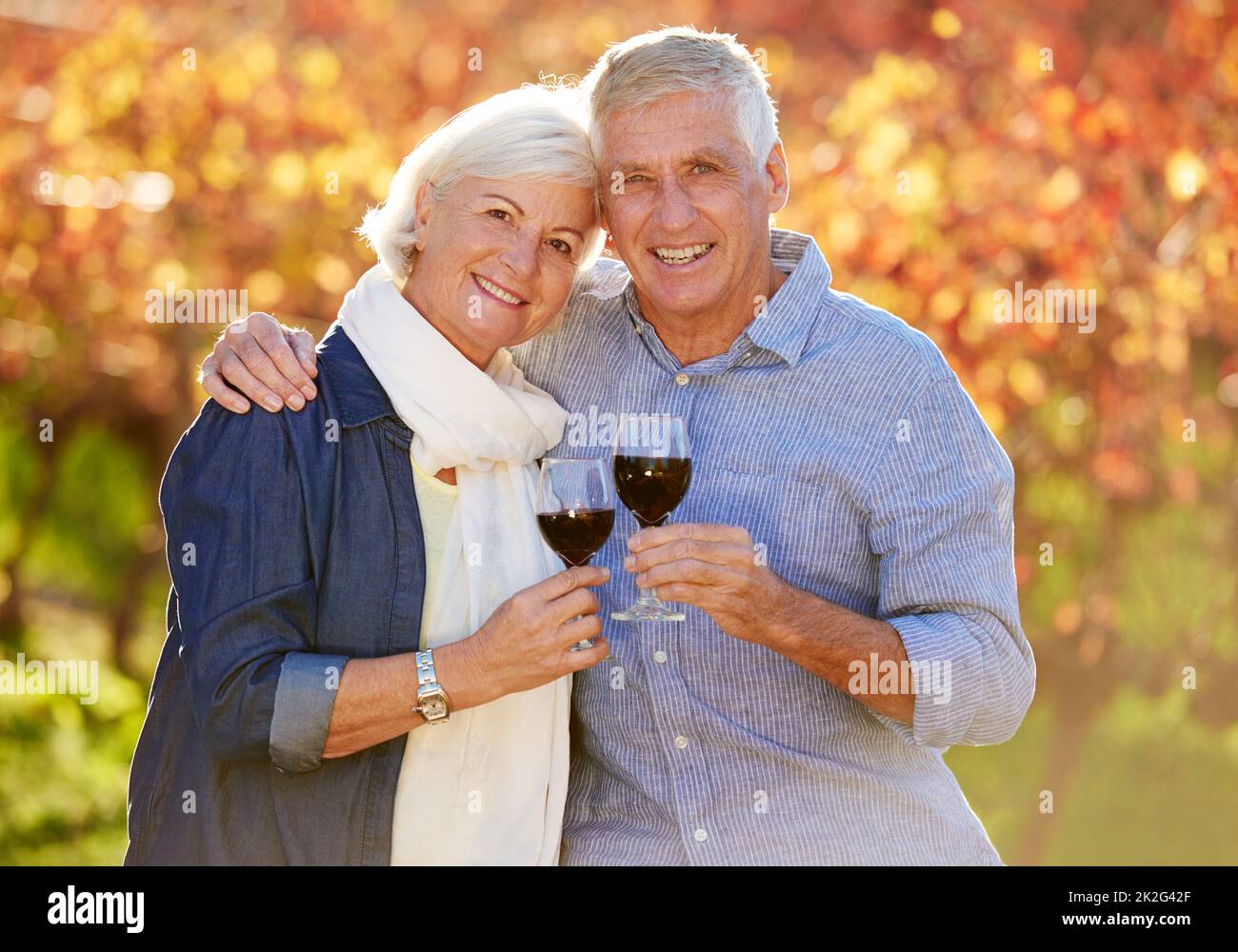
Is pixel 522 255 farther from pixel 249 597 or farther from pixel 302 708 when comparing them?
pixel 302 708

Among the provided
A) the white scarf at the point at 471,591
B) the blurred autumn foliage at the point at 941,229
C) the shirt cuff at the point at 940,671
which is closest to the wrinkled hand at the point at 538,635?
the white scarf at the point at 471,591

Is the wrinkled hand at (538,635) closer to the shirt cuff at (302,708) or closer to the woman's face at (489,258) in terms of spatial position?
the shirt cuff at (302,708)

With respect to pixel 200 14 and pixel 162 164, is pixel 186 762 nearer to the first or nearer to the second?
pixel 162 164

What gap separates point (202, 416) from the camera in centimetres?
281

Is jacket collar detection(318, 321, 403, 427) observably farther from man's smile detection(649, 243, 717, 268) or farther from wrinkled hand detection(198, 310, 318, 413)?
man's smile detection(649, 243, 717, 268)

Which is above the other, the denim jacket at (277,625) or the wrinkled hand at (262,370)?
the wrinkled hand at (262,370)

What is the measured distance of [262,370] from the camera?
2820 millimetres

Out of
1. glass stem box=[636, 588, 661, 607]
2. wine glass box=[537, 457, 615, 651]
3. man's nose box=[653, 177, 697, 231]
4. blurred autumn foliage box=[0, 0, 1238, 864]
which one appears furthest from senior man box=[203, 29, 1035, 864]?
blurred autumn foliage box=[0, 0, 1238, 864]

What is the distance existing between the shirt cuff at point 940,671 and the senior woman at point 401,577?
27.3 inches

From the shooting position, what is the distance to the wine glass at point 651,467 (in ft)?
8.86

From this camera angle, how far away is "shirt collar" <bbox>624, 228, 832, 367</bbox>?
126 inches

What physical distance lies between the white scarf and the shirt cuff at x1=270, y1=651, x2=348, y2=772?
270 millimetres

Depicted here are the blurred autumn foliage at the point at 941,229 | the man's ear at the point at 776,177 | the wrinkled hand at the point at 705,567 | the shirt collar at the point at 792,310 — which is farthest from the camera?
the blurred autumn foliage at the point at 941,229
